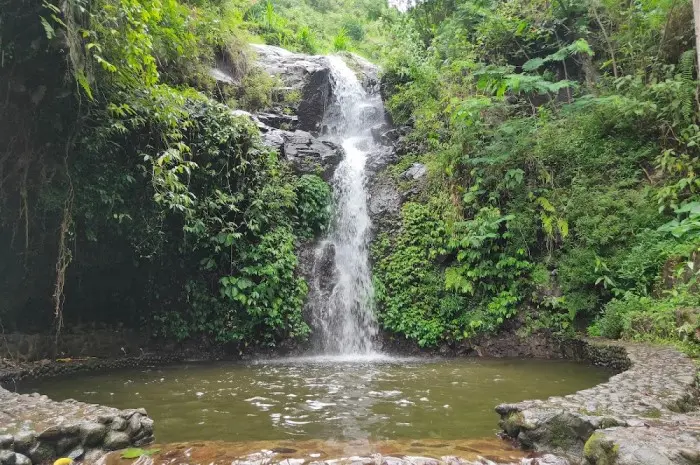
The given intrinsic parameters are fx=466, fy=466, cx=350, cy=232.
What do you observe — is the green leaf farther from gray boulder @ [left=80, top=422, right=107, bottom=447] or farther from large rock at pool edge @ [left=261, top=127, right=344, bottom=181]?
gray boulder @ [left=80, top=422, right=107, bottom=447]

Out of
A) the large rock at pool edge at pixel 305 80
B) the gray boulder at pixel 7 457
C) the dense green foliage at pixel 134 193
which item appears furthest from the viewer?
the large rock at pool edge at pixel 305 80

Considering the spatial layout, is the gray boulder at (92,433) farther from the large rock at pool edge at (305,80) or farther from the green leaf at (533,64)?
the large rock at pool edge at (305,80)

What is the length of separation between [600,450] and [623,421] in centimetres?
54

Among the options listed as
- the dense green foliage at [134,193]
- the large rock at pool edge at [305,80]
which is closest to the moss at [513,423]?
the dense green foliage at [134,193]

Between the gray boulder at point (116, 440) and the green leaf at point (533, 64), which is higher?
the green leaf at point (533, 64)

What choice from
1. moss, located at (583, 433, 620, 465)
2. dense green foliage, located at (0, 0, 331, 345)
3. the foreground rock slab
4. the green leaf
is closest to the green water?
the foreground rock slab

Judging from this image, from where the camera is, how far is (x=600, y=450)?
9.86 feet

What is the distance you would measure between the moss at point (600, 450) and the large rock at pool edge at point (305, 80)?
12.3 metres

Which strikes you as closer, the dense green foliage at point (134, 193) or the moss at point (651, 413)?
the moss at point (651, 413)

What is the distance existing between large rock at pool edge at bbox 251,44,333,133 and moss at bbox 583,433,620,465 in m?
12.3

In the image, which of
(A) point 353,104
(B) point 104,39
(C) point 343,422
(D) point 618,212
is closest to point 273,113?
(A) point 353,104

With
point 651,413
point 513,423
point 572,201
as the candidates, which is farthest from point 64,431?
point 572,201

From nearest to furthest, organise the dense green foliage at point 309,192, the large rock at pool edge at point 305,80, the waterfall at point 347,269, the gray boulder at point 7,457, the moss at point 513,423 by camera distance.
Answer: the gray boulder at point 7,457, the moss at point 513,423, the dense green foliage at point 309,192, the waterfall at point 347,269, the large rock at pool edge at point 305,80

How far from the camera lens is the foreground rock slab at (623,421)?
285cm
